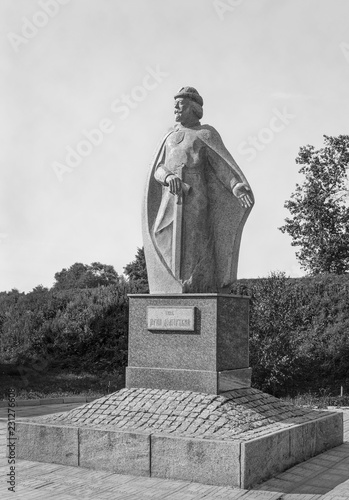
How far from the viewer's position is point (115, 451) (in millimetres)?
6375

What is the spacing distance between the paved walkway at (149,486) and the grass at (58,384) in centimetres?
805

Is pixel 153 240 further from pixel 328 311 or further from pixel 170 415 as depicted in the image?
pixel 328 311

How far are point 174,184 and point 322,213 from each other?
19954 mm

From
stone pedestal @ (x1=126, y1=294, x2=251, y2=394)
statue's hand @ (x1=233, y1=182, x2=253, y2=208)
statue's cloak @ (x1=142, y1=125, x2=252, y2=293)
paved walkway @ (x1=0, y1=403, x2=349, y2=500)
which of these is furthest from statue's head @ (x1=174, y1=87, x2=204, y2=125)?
paved walkway @ (x1=0, y1=403, x2=349, y2=500)

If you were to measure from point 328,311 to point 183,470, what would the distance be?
49.0 feet

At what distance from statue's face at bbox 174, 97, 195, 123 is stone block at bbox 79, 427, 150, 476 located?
405 cm

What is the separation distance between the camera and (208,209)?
801 cm

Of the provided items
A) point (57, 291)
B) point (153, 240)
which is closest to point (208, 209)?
point (153, 240)

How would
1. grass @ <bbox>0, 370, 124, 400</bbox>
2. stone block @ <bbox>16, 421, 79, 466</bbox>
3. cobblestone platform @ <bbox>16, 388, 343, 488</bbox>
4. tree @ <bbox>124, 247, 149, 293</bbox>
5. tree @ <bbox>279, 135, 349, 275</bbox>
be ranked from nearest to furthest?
1. cobblestone platform @ <bbox>16, 388, 343, 488</bbox>
2. stone block @ <bbox>16, 421, 79, 466</bbox>
3. grass @ <bbox>0, 370, 124, 400</bbox>
4. tree @ <bbox>279, 135, 349, 275</bbox>
5. tree @ <bbox>124, 247, 149, 293</bbox>

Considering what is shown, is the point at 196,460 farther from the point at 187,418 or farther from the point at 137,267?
the point at 137,267

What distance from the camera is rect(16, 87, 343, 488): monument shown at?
20.1 ft

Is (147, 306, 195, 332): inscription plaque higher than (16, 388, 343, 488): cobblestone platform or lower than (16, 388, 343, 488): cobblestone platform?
higher

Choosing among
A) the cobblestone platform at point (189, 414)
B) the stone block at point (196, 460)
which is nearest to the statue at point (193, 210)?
the cobblestone platform at point (189, 414)

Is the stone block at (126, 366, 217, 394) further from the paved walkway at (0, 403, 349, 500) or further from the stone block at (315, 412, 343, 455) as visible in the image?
the stone block at (315, 412, 343, 455)
